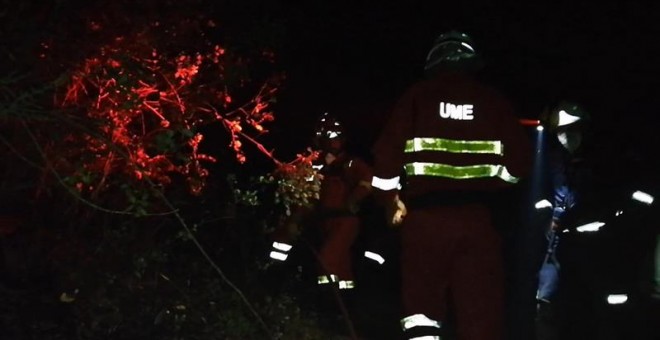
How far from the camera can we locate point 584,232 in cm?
668

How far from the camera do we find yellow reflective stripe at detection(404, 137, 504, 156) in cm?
549

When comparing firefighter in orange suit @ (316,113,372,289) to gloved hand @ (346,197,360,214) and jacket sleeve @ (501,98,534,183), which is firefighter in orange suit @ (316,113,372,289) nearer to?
gloved hand @ (346,197,360,214)

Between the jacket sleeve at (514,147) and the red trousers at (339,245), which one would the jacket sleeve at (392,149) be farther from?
the red trousers at (339,245)

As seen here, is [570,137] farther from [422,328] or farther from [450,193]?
[422,328]

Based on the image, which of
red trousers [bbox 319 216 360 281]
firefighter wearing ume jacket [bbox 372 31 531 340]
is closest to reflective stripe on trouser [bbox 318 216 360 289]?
red trousers [bbox 319 216 360 281]

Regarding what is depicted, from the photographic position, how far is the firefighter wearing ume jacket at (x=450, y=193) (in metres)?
5.50

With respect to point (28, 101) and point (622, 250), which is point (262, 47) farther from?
point (28, 101)

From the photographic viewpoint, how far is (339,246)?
8.45 meters

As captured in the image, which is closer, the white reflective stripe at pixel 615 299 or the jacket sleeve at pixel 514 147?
the jacket sleeve at pixel 514 147

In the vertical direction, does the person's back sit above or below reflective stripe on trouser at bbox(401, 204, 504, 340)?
above

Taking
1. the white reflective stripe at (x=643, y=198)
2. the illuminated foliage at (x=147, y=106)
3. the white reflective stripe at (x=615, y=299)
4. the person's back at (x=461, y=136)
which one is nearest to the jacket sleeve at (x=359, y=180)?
the illuminated foliage at (x=147, y=106)

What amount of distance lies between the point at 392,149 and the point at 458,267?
0.70 meters

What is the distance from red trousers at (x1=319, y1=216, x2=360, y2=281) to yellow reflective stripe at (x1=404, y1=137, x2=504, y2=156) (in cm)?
302

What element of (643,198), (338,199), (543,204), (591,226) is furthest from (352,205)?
(643,198)
